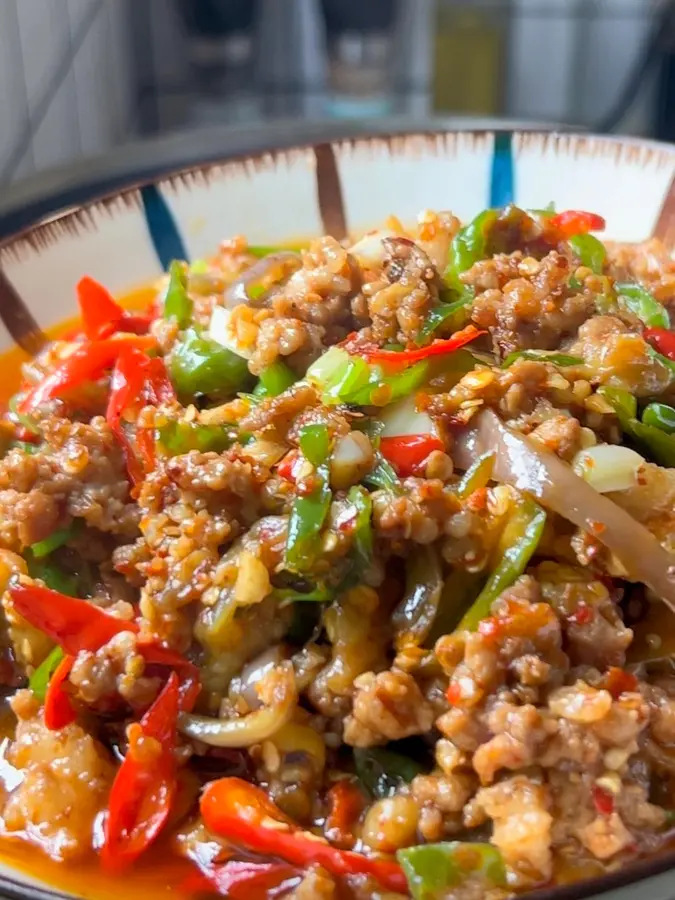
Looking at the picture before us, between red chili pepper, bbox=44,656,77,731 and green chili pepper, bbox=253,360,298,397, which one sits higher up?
green chili pepper, bbox=253,360,298,397

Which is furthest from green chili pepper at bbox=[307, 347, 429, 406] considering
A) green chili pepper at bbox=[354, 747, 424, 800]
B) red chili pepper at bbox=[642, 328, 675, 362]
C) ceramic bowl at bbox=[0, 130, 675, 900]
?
ceramic bowl at bbox=[0, 130, 675, 900]

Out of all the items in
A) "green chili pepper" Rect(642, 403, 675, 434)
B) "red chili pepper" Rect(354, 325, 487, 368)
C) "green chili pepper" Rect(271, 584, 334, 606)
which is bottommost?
"green chili pepper" Rect(271, 584, 334, 606)

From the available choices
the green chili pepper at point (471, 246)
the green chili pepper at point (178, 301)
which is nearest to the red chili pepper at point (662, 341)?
the green chili pepper at point (471, 246)

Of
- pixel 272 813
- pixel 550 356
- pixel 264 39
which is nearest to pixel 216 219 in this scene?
pixel 550 356

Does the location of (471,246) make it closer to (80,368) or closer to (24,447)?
(80,368)

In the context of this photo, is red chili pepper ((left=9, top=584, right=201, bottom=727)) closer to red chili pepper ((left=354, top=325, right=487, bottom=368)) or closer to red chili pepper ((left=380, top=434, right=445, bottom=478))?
red chili pepper ((left=380, top=434, right=445, bottom=478))

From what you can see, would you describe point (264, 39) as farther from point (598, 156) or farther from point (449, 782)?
point (449, 782)
